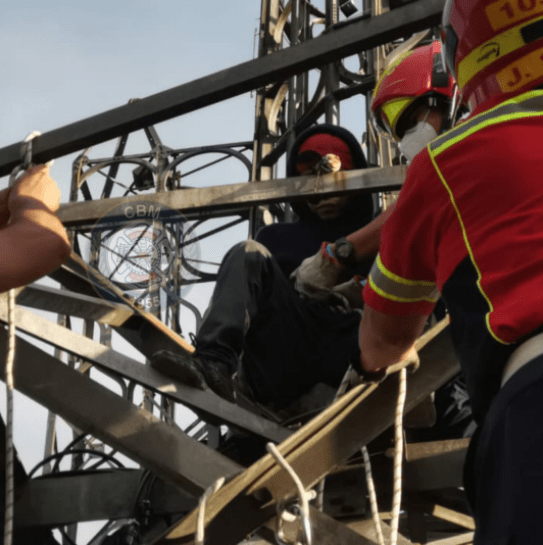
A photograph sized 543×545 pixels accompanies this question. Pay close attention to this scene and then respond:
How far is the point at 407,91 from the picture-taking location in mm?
4703

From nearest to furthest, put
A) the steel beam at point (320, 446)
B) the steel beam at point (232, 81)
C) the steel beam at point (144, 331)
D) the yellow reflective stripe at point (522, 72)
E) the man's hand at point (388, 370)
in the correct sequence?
the yellow reflective stripe at point (522, 72) → the steel beam at point (320, 446) → the man's hand at point (388, 370) → the steel beam at point (232, 81) → the steel beam at point (144, 331)

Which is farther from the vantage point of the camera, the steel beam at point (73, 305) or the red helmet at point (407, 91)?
the red helmet at point (407, 91)

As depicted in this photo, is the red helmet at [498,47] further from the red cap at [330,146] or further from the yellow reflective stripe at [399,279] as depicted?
the red cap at [330,146]

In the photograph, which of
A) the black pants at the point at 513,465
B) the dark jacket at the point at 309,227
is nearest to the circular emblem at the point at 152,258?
the dark jacket at the point at 309,227

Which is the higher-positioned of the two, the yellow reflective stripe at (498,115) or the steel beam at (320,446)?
the yellow reflective stripe at (498,115)

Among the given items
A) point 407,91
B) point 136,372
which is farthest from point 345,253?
point 136,372

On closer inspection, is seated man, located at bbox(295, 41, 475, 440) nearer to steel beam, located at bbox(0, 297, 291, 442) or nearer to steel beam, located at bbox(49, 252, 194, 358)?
steel beam, located at bbox(49, 252, 194, 358)

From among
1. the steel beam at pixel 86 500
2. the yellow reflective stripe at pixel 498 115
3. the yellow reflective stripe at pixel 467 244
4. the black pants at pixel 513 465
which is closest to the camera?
the black pants at pixel 513 465

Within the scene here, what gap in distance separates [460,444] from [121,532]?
4.84 feet

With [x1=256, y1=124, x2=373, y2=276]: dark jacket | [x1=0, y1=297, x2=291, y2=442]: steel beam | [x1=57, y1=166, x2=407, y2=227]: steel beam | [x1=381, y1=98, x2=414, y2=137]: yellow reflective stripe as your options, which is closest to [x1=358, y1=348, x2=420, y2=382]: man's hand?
[x1=0, y1=297, x2=291, y2=442]: steel beam

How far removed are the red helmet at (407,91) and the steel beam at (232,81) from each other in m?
0.94

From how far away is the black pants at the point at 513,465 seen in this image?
6.23 feet

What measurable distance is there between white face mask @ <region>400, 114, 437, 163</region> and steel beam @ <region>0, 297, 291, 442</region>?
154cm

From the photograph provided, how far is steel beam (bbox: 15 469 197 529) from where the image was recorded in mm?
4121
